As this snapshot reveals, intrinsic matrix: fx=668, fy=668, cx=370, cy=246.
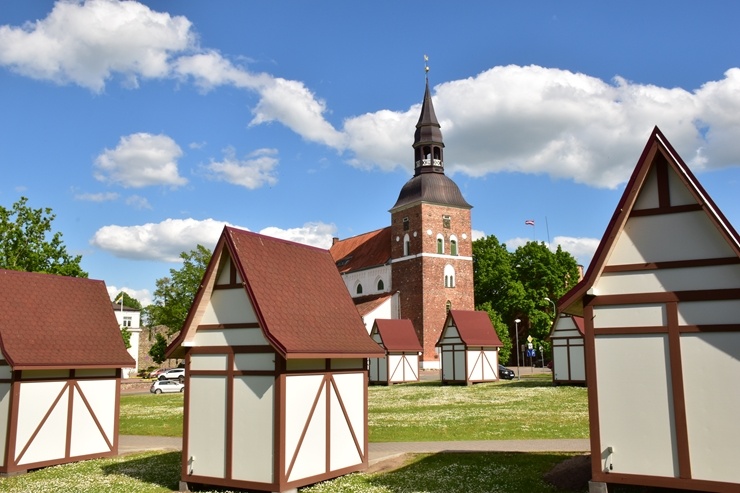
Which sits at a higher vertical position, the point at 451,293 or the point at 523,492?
the point at 451,293

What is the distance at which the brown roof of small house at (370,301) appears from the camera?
67.8 m

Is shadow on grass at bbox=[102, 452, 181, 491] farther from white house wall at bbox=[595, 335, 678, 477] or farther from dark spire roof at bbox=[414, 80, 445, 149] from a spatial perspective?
dark spire roof at bbox=[414, 80, 445, 149]

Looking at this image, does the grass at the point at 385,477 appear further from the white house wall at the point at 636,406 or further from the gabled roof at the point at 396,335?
the gabled roof at the point at 396,335

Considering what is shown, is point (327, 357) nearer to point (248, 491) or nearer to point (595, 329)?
point (248, 491)

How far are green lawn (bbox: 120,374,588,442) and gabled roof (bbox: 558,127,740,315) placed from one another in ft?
30.9

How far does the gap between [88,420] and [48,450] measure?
1.21m

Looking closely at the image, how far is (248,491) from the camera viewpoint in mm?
13156

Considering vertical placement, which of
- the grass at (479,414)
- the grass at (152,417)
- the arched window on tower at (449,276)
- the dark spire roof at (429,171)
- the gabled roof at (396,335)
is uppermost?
the dark spire roof at (429,171)

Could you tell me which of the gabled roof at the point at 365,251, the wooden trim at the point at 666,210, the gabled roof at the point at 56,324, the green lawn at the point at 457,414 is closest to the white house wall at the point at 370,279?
the gabled roof at the point at 365,251

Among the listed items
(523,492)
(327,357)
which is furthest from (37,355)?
(523,492)

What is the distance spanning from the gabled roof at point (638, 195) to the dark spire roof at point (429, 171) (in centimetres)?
5679

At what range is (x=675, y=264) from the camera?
10773mm

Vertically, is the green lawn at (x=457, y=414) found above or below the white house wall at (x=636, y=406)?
below

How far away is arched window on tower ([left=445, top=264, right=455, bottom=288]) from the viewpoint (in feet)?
226
